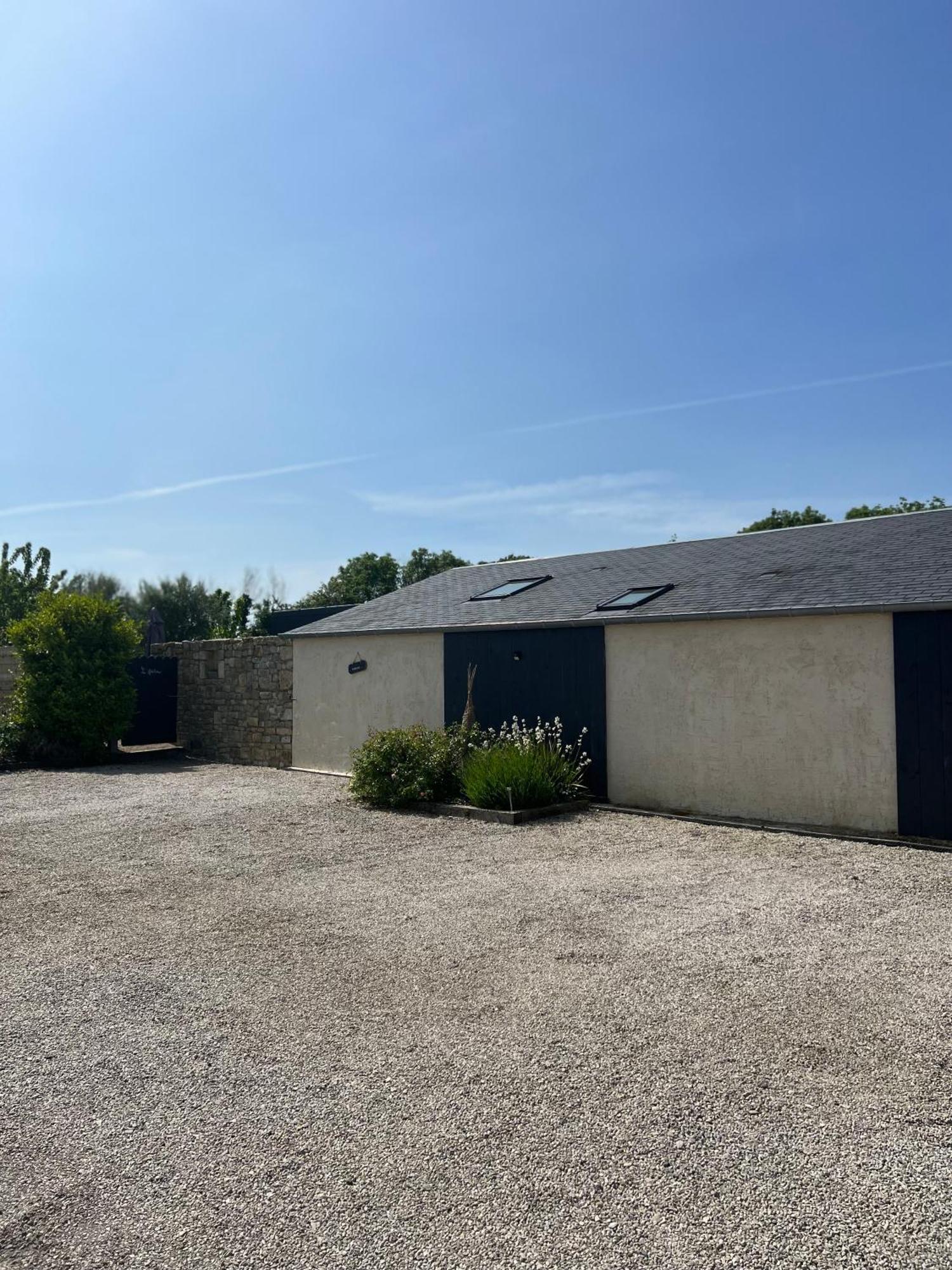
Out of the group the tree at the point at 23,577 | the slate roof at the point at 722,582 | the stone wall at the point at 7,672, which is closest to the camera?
the slate roof at the point at 722,582

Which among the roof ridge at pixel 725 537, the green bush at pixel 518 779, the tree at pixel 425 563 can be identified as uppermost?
the tree at pixel 425 563

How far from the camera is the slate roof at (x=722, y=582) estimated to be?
8.59 meters

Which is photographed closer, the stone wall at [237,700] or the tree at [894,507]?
the stone wall at [237,700]

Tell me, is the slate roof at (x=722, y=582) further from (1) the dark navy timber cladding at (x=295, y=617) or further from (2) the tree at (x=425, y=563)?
(2) the tree at (x=425, y=563)

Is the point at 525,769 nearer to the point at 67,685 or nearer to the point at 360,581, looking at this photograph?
the point at 67,685

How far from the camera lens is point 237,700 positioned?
16.2 metres

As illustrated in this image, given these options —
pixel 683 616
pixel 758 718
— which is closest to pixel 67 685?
pixel 683 616

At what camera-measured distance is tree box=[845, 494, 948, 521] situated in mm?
35156

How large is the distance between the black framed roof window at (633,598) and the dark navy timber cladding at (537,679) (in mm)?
397

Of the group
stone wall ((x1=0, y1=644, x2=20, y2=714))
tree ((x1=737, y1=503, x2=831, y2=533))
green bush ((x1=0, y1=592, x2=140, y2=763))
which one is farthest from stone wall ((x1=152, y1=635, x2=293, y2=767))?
tree ((x1=737, y1=503, x2=831, y2=533))

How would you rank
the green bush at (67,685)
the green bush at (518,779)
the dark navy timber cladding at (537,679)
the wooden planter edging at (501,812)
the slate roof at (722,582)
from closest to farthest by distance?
the slate roof at (722,582) < the wooden planter edging at (501,812) < the green bush at (518,779) < the dark navy timber cladding at (537,679) < the green bush at (67,685)

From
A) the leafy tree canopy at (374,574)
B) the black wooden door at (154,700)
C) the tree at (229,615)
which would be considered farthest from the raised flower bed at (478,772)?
the leafy tree canopy at (374,574)

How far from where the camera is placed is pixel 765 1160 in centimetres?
266

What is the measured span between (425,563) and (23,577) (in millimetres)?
22052
